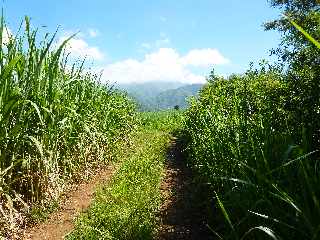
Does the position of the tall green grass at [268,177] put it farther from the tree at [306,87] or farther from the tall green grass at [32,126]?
the tall green grass at [32,126]

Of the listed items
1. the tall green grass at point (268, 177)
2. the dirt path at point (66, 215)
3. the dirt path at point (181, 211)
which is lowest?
the dirt path at point (181, 211)

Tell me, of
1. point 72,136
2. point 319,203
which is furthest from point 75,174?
point 319,203

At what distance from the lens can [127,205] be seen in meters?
7.26

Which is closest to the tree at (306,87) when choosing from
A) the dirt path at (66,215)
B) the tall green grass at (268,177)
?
the tall green grass at (268,177)

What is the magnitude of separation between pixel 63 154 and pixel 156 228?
2022 mm

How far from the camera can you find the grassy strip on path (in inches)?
233

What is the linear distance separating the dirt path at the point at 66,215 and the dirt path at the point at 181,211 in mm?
1217

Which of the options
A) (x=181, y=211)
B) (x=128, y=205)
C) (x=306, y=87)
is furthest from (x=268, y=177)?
(x=128, y=205)

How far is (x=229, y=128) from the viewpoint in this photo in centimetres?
599

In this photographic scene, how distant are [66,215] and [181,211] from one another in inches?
66.2

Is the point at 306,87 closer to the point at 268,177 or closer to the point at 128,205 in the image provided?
the point at 268,177

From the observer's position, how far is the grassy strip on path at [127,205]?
5.91 meters

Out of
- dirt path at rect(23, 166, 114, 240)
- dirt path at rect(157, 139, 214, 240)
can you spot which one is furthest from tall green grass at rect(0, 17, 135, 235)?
dirt path at rect(157, 139, 214, 240)

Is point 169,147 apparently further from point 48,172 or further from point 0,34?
point 0,34
